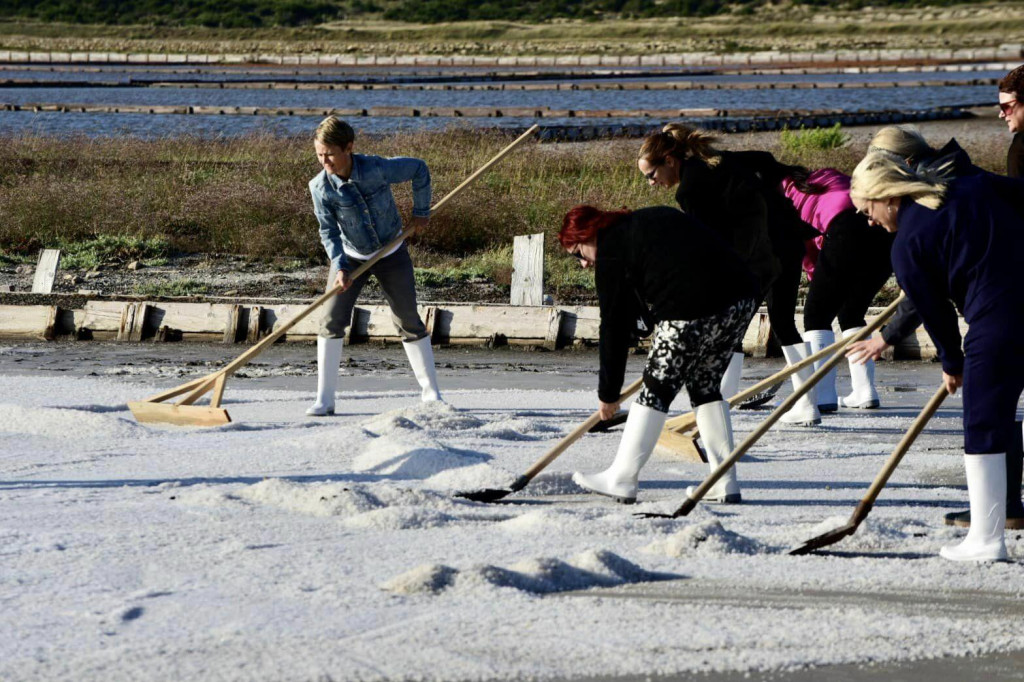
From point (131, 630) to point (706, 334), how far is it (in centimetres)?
226

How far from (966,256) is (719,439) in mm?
1412

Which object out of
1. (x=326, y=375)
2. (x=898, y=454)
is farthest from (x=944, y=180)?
(x=326, y=375)

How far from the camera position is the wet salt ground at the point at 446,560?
3.85 meters

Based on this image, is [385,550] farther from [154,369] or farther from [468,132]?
[468,132]

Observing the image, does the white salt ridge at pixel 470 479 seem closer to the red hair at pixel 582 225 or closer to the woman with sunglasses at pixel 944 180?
the red hair at pixel 582 225

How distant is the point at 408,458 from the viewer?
6.23m

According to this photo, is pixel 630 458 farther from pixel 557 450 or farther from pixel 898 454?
pixel 898 454

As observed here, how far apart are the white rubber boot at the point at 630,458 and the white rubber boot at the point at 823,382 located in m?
2.37

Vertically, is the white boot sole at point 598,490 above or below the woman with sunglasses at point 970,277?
below

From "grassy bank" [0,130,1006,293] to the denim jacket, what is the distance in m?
5.34

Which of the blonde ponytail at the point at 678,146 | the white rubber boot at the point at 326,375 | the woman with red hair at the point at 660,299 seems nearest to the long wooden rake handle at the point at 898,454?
the woman with red hair at the point at 660,299

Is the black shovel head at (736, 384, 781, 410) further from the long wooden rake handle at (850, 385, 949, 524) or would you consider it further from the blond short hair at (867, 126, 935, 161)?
the long wooden rake handle at (850, 385, 949, 524)

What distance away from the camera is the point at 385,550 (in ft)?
15.8

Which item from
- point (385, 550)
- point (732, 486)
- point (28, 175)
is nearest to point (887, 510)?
point (732, 486)
